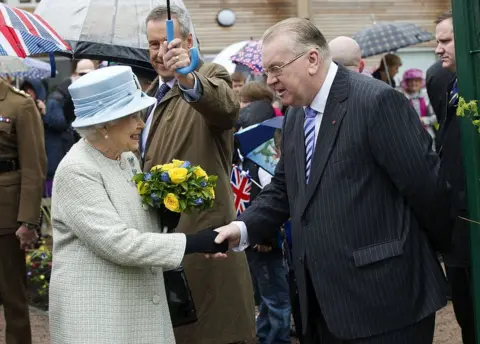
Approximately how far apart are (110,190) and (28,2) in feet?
62.1

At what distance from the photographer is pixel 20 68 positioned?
33.7 ft

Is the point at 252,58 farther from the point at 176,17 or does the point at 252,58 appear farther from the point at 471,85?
the point at 471,85

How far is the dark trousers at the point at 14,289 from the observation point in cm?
691

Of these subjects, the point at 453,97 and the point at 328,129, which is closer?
the point at 328,129

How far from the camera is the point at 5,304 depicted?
701cm

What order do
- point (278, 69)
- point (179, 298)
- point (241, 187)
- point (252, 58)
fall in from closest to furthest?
point (278, 69) < point (179, 298) < point (241, 187) < point (252, 58)

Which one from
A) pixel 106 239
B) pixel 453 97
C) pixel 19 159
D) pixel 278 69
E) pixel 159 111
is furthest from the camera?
pixel 19 159

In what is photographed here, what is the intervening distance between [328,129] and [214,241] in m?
0.77

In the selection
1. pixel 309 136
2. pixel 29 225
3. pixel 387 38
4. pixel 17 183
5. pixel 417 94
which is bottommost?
pixel 417 94

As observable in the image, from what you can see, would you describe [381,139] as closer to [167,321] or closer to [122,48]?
[167,321]

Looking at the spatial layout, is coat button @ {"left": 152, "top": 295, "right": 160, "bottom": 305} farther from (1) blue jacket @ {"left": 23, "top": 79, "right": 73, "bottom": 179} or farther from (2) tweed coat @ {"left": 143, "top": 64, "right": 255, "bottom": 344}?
(1) blue jacket @ {"left": 23, "top": 79, "right": 73, "bottom": 179}

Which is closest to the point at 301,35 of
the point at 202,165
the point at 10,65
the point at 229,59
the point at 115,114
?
the point at 115,114

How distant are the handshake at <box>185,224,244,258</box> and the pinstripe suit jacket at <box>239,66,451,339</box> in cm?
46

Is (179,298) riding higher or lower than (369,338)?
lower
